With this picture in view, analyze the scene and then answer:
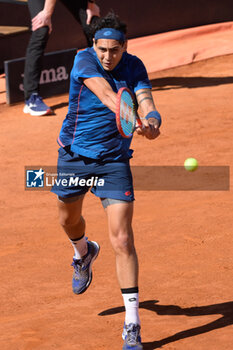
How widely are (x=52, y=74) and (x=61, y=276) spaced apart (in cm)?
616

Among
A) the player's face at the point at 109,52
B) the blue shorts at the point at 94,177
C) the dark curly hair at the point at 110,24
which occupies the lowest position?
the blue shorts at the point at 94,177

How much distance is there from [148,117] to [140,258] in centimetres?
189

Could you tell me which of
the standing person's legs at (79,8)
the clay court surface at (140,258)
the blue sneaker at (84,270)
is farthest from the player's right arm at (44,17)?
the blue sneaker at (84,270)

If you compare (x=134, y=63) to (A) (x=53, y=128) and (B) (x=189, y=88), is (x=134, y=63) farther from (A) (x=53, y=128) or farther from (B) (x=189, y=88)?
(B) (x=189, y=88)

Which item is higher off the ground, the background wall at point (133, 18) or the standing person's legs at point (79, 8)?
the standing person's legs at point (79, 8)

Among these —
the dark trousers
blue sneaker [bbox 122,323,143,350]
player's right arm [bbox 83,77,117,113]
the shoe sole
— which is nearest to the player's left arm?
player's right arm [bbox 83,77,117,113]

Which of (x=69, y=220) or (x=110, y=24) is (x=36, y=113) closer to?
(x=69, y=220)

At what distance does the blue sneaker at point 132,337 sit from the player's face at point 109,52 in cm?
188

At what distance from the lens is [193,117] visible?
1139cm

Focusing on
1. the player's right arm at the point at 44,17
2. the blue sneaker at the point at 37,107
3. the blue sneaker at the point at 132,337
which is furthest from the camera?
the blue sneaker at the point at 37,107

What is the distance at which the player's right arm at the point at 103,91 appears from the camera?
211 inches

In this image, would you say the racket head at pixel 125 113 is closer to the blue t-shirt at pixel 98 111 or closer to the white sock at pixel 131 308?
the blue t-shirt at pixel 98 111

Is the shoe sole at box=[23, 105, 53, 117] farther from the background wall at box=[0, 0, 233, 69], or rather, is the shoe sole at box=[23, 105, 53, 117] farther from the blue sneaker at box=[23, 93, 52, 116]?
the background wall at box=[0, 0, 233, 69]

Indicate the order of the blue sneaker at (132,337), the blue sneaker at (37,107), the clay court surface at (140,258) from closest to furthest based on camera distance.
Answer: the blue sneaker at (132,337), the clay court surface at (140,258), the blue sneaker at (37,107)
